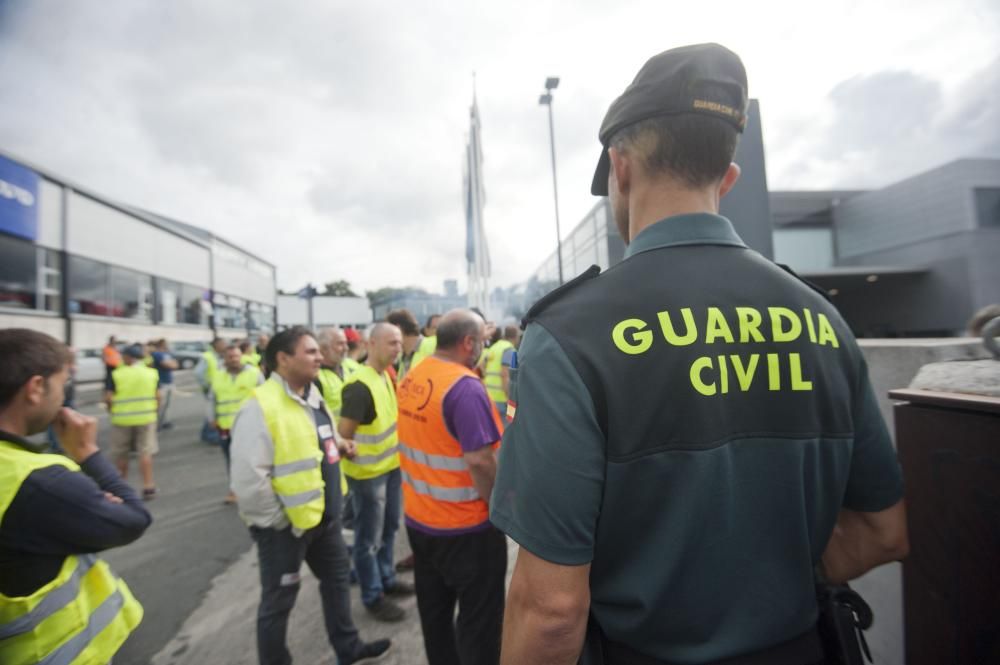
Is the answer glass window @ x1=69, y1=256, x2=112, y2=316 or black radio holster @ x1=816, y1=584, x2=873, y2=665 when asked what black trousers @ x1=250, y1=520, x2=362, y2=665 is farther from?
glass window @ x1=69, y1=256, x2=112, y2=316

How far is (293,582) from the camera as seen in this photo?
99.8 inches

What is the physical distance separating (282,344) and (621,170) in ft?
7.87

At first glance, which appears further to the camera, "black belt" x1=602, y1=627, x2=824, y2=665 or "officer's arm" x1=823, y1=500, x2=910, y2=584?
"officer's arm" x1=823, y1=500, x2=910, y2=584

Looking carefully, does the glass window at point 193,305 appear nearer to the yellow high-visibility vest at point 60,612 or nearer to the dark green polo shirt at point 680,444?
the yellow high-visibility vest at point 60,612

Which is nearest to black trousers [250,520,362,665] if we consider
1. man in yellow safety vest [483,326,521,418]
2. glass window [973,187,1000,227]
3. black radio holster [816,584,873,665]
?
black radio holster [816,584,873,665]

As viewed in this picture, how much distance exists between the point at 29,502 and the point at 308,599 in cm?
270

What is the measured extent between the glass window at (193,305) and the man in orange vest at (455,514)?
97.0 feet

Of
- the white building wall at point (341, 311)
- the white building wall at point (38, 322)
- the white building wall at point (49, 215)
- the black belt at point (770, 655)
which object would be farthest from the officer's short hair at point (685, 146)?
the white building wall at point (341, 311)

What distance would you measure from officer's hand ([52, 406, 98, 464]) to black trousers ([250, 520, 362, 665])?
0.93 m

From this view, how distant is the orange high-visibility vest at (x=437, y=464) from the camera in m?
2.42

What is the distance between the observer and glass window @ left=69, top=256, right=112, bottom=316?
1803cm

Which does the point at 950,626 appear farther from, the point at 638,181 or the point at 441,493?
the point at 441,493

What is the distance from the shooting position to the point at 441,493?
245 cm

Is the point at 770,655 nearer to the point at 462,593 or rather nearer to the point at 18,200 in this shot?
the point at 462,593
